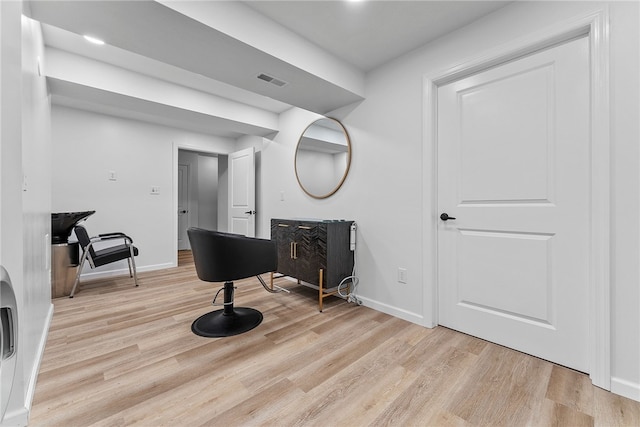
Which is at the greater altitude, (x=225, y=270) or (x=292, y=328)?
(x=225, y=270)

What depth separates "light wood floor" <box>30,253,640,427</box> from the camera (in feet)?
3.90

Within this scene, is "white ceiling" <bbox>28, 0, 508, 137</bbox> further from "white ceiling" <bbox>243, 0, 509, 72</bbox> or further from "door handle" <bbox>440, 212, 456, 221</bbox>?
"door handle" <bbox>440, 212, 456, 221</bbox>

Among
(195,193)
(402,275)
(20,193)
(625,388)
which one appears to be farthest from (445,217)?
(195,193)

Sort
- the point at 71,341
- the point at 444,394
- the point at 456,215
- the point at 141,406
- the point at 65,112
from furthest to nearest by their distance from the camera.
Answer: the point at 65,112, the point at 456,215, the point at 71,341, the point at 444,394, the point at 141,406

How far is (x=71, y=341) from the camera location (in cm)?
183

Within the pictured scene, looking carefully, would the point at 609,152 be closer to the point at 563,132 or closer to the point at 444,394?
the point at 563,132

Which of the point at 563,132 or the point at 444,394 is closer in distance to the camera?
the point at 444,394

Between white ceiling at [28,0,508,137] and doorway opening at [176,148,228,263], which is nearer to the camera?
white ceiling at [28,0,508,137]

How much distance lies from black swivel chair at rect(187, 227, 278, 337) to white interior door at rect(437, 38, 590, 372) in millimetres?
1399

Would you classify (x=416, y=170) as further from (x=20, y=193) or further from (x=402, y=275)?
(x=20, y=193)

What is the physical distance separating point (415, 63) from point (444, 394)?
2265 millimetres

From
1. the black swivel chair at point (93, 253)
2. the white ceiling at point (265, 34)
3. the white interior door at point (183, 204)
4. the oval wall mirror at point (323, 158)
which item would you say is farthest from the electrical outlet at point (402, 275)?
the white interior door at point (183, 204)

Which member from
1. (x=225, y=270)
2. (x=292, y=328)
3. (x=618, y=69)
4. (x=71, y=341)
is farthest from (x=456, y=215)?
(x=71, y=341)

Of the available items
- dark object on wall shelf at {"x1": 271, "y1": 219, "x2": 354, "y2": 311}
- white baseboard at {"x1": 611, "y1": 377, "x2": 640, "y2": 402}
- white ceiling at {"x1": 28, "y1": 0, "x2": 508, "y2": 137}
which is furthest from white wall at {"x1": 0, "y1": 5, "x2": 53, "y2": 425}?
white baseboard at {"x1": 611, "y1": 377, "x2": 640, "y2": 402}
